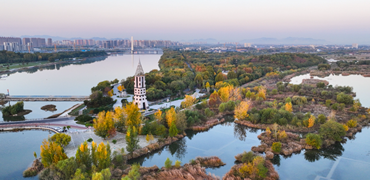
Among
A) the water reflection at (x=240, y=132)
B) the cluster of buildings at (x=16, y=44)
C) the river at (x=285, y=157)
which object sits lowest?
the river at (x=285, y=157)

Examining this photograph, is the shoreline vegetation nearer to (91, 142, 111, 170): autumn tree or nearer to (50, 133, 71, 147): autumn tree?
(91, 142, 111, 170): autumn tree

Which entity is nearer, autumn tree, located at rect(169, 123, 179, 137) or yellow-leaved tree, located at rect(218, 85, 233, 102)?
autumn tree, located at rect(169, 123, 179, 137)

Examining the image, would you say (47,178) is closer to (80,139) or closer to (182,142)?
(80,139)

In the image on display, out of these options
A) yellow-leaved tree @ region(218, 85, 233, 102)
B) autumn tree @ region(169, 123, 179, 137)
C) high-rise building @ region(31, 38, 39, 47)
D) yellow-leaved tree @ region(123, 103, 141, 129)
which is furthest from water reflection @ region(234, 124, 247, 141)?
high-rise building @ region(31, 38, 39, 47)

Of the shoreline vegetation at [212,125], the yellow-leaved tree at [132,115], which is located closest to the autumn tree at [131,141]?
the shoreline vegetation at [212,125]

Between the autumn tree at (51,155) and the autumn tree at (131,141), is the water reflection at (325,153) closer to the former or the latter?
the autumn tree at (131,141)

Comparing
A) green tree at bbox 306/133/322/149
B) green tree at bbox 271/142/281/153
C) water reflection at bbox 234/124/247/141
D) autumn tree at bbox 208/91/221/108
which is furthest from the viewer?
autumn tree at bbox 208/91/221/108

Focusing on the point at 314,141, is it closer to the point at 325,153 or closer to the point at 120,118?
the point at 325,153

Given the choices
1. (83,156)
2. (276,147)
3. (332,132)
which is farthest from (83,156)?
(332,132)
